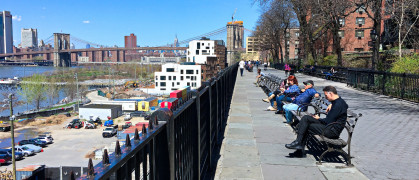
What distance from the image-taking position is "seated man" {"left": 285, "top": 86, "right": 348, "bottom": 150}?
18.7ft

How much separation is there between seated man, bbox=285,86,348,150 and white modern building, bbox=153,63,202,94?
296ft

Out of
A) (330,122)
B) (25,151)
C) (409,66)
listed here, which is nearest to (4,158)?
(25,151)

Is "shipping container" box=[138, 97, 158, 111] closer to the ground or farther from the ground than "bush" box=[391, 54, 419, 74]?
closer to the ground

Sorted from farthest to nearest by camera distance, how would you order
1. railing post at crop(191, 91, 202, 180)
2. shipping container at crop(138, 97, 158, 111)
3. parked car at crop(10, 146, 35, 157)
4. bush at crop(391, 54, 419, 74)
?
1. shipping container at crop(138, 97, 158, 111)
2. parked car at crop(10, 146, 35, 157)
3. bush at crop(391, 54, 419, 74)
4. railing post at crop(191, 91, 202, 180)

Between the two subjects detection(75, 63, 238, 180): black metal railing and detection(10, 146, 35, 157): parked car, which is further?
detection(10, 146, 35, 157): parked car

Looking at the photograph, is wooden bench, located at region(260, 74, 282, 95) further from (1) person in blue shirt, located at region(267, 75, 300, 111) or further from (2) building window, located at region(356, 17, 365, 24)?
(2) building window, located at region(356, 17, 365, 24)

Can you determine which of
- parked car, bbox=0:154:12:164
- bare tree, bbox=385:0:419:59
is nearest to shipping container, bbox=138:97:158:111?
parked car, bbox=0:154:12:164

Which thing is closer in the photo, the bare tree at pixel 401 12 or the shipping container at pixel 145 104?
the bare tree at pixel 401 12

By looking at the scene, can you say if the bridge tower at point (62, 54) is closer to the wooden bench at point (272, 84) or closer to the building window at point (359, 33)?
the building window at point (359, 33)

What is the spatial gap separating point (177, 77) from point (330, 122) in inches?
3850

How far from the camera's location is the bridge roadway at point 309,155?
5297 millimetres

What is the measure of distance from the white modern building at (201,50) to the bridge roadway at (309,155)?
113 meters

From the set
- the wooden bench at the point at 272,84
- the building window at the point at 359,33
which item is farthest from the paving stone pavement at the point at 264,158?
the building window at the point at 359,33

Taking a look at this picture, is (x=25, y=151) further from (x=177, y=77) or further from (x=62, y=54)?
(x=62, y=54)
